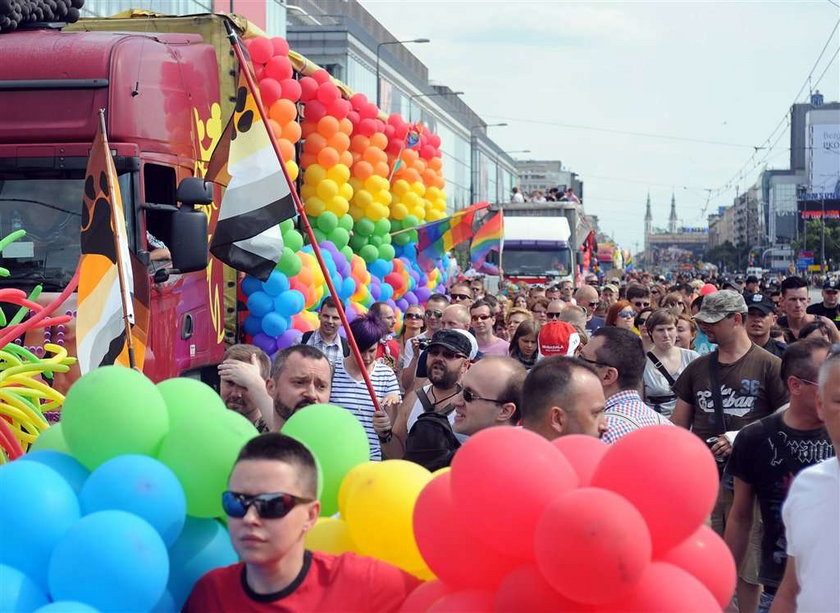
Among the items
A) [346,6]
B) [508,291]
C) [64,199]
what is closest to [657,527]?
[64,199]

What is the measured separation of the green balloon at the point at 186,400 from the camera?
11.3 ft

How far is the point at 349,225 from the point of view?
43.9 feet

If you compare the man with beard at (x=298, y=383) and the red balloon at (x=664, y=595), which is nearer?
the red balloon at (x=664, y=595)

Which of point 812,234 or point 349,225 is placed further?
point 812,234

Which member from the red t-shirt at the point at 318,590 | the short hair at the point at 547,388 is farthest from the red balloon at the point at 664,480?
the short hair at the point at 547,388

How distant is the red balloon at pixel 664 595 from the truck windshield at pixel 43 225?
552 centimetres

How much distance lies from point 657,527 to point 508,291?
877 inches

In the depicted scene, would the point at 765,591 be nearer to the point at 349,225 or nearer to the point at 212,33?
the point at 212,33

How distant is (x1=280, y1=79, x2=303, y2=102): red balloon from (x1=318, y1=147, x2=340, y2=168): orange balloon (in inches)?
45.5

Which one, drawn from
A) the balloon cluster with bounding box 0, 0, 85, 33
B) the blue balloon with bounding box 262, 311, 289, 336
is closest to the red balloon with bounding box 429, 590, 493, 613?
the balloon cluster with bounding box 0, 0, 85, 33

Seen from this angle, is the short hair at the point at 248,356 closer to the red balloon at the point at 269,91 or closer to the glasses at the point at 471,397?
the glasses at the point at 471,397

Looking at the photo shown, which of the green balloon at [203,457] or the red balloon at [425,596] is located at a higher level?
the green balloon at [203,457]

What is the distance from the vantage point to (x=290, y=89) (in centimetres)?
1105

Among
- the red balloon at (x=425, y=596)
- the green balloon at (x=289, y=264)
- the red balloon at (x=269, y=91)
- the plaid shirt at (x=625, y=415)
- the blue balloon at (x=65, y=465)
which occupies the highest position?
the red balloon at (x=269, y=91)
